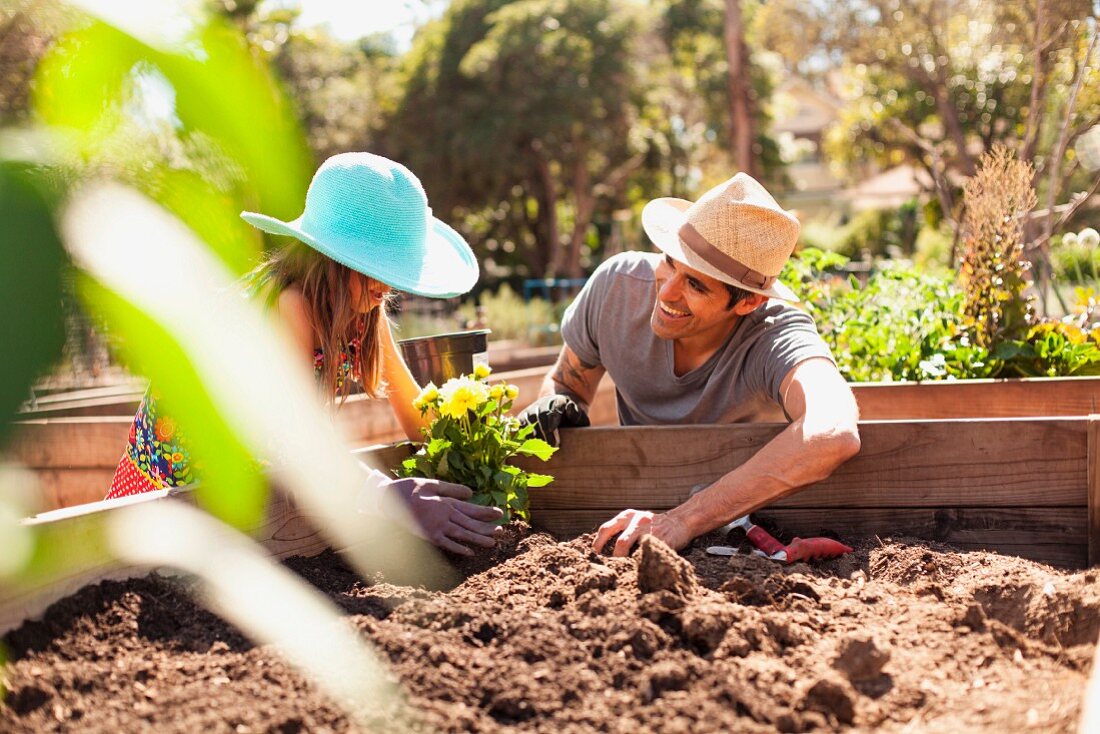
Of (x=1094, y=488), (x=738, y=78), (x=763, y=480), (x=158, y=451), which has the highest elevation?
(x=738, y=78)

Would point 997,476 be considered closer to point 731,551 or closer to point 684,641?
point 731,551

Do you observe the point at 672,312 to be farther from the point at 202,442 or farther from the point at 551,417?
the point at 202,442

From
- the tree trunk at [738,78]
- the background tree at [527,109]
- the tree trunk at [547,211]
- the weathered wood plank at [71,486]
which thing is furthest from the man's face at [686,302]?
the tree trunk at [547,211]

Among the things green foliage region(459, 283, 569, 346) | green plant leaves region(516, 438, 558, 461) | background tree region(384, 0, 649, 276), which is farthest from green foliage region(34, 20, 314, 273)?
background tree region(384, 0, 649, 276)

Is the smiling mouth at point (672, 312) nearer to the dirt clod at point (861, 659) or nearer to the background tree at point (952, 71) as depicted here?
the dirt clod at point (861, 659)

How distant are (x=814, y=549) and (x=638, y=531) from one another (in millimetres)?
443

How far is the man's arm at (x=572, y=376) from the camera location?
11.5ft

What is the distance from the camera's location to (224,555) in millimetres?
2312

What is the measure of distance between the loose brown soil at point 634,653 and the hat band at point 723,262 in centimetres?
87

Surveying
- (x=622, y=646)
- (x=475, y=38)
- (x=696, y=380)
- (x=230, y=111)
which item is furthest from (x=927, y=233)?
(x=622, y=646)

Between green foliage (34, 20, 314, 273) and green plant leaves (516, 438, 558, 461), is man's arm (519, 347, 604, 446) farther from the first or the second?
green foliage (34, 20, 314, 273)

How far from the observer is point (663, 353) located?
324 cm

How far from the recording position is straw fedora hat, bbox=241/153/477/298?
95.5 inches

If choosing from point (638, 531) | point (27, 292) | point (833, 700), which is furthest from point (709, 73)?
Result: point (27, 292)
